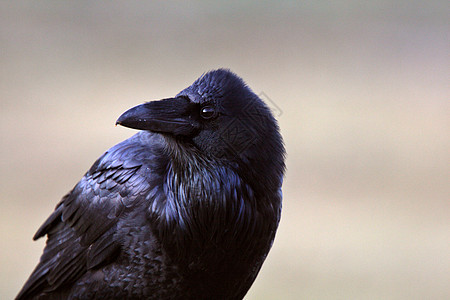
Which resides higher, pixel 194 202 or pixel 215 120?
pixel 215 120

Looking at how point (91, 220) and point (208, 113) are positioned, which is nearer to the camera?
point (208, 113)

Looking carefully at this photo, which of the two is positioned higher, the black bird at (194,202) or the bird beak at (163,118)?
the bird beak at (163,118)

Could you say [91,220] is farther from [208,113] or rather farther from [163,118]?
[208,113]

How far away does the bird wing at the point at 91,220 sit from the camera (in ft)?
8.49

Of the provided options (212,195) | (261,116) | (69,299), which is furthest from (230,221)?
(69,299)

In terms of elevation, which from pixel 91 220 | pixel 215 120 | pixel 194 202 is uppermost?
pixel 215 120

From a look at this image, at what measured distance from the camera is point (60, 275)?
2730 millimetres

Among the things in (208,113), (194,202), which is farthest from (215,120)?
Result: (194,202)

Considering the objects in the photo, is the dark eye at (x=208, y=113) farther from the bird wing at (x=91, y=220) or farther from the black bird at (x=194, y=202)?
the bird wing at (x=91, y=220)

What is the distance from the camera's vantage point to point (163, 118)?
7.50 ft

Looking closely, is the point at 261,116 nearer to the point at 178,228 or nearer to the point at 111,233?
the point at 178,228

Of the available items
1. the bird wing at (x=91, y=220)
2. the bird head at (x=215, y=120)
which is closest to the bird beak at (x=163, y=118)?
the bird head at (x=215, y=120)

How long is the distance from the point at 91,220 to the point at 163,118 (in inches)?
28.2

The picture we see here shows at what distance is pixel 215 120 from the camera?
90.3 inches
